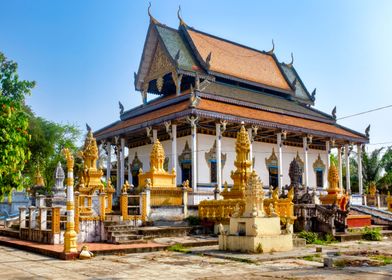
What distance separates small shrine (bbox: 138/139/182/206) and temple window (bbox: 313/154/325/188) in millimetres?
15427

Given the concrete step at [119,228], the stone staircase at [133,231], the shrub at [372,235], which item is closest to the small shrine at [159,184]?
the stone staircase at [133,231]

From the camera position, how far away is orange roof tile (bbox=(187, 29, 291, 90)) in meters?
29.6

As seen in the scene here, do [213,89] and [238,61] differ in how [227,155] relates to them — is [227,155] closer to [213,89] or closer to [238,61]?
[213,89]

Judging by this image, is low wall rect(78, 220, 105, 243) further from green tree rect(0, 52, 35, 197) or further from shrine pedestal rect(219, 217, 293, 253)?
green tree rect(0, 52, 35, 197)

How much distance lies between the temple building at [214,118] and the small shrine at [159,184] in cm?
355

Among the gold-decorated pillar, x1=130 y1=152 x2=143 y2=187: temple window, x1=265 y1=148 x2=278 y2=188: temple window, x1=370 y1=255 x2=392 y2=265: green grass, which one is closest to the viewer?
x1=370 y1=255 x2=392 y2=265: green grass

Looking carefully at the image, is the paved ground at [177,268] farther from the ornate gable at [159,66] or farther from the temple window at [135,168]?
the temple window at [135,168]

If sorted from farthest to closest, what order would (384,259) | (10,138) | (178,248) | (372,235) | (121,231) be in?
(372,235) → (121,231) → (178,248) → (384,259) → (10,138)

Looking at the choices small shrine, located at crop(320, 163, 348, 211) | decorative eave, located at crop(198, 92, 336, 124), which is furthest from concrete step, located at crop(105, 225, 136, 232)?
decorative eave, located at crop(198, 92, 336, 124)

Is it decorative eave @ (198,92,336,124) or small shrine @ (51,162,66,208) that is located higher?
decorative eave @ (198,92,336,124)

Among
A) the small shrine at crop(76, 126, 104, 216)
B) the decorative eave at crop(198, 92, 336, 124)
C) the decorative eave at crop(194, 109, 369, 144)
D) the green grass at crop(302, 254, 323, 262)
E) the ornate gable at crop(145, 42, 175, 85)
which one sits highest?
the ornate gable at crop(145, 42, 175, 85)

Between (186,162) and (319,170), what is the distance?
1071 centimetres

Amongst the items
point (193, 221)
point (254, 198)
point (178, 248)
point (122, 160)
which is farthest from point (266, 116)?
point (178, 248)

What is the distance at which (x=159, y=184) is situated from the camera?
18.5 meters
